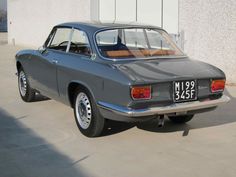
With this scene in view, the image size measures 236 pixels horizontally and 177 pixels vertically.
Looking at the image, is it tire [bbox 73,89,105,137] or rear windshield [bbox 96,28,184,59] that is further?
rear windshield [bbox 96,28,184,59]

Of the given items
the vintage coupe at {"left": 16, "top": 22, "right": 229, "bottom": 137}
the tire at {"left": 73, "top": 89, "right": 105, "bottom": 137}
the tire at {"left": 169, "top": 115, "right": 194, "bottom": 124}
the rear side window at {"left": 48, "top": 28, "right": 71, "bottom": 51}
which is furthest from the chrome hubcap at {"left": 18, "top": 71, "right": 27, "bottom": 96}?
the tire at {"left": 169, "top": 115, "right": 194, "bottom": 124}

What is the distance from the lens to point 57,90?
6.92 m

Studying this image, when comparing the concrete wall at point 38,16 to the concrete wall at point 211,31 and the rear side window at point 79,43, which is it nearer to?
the concrete wall at point 211,31

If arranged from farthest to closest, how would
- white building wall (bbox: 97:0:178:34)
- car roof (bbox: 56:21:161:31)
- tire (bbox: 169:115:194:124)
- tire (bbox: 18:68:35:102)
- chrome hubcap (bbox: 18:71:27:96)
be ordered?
white building wall (bbox: 97:0:178:34), chrome hubcap (bbox: 18:71:27:96), tire (bbox: 18:68:35:102), tire (bbox: 169:115:194:124), car roof (bbox: 56:21:161:31)

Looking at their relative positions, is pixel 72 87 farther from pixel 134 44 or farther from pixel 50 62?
pixel 134 44

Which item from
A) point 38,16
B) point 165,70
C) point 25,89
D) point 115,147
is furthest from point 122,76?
point 38,16

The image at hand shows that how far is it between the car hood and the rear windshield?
269mm

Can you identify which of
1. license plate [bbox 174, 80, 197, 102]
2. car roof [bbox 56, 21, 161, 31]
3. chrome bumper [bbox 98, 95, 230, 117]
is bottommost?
chrome bumper [bbox 98, 95, 230, 117]

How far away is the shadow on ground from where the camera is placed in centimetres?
485

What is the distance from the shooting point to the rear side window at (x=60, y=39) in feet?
23.5

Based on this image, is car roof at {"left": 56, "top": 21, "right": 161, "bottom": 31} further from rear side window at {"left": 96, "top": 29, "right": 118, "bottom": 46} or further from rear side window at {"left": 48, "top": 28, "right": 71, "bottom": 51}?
rear side window at {"left": 48, "top": 28, "right": 71, "bottom": 51}

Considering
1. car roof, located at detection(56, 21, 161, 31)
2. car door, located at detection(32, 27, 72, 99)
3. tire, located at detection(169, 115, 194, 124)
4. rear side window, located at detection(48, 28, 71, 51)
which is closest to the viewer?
car roof, located at detection(56, 21, 161, 31)

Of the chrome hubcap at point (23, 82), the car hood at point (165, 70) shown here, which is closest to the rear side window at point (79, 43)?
the car hood at point (165, 70)

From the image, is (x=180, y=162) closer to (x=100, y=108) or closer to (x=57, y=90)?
(x=100, y=108)
